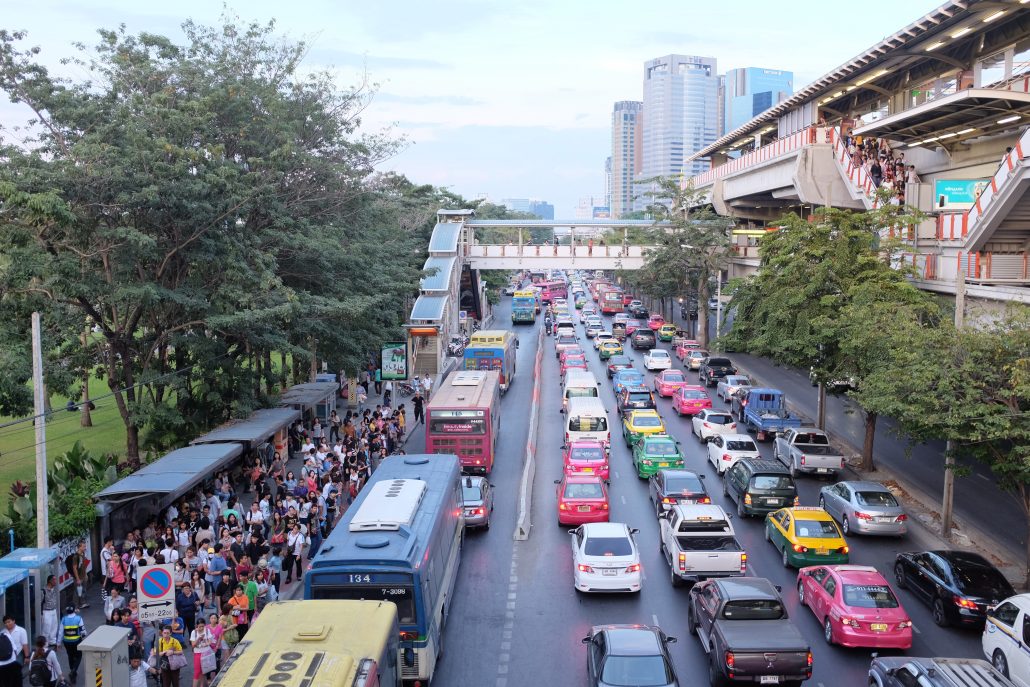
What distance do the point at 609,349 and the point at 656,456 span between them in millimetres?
29572

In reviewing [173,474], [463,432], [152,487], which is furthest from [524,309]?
[152,487]

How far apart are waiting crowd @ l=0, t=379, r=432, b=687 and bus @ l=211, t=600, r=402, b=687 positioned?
9.02 feet

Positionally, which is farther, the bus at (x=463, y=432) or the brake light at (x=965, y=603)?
the bus at (x=463, y=432)

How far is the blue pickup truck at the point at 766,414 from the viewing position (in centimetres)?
3366

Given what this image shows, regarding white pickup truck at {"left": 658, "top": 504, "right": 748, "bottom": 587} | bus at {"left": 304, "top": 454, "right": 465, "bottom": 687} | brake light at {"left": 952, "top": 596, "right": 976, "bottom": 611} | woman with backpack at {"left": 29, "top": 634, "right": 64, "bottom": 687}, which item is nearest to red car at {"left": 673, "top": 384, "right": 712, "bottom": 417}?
white pickup truck at {"left": 658, "top": 504, "right": 748, "bottom": 587}

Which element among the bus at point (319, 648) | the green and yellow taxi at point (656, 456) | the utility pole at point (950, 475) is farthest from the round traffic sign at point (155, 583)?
the utility pole at point (950, 475)

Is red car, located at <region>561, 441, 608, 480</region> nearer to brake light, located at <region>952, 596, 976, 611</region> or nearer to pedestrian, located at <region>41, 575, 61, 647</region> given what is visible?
brake light, located at <region>952, 596, 976, 611</region>

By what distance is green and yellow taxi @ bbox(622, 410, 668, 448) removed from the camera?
31.5 m

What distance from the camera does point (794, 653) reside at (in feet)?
44.3

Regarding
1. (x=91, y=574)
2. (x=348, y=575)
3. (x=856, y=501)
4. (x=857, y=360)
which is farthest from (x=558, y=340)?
(x=348, y=575)

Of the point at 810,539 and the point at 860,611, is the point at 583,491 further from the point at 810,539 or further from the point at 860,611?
the point at 860,611

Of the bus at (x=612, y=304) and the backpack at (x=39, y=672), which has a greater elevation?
the bus at (x=612, y=304)

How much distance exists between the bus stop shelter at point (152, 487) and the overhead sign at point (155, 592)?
6691mm

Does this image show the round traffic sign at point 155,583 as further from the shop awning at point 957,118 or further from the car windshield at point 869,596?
the shop awning at point 957,118
